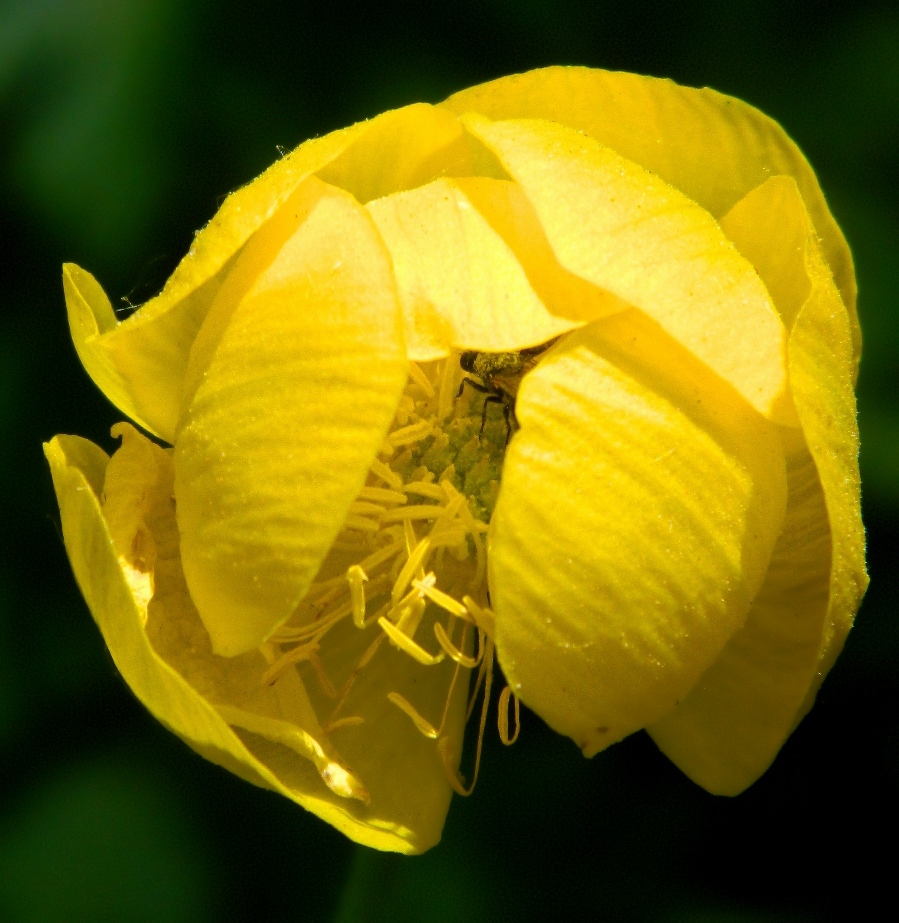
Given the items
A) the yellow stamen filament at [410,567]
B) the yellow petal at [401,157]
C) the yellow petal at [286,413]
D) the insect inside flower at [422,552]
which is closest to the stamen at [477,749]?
the insect inside flower at [422,552]

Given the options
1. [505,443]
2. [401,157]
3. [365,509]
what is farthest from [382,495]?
[401,157]

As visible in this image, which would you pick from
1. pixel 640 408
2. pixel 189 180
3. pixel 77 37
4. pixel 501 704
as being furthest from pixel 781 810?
pixel 77 37

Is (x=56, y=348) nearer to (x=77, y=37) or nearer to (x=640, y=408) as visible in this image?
(x=77, y=37)

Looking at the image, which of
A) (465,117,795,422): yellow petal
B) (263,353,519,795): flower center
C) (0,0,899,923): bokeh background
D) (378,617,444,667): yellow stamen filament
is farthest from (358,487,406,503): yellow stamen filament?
(0,0,899,923): bokeh background

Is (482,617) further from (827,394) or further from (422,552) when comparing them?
(827,394)

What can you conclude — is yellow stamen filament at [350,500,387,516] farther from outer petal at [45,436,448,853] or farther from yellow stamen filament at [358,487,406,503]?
outer petal at [45,436,448,853]

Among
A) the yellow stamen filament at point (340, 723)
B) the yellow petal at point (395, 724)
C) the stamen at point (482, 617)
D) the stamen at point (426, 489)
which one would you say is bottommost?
the yellow petal at point (395, 724)

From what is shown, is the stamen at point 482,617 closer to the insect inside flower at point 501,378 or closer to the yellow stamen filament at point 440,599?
the yellow stamen filament at point 440,599

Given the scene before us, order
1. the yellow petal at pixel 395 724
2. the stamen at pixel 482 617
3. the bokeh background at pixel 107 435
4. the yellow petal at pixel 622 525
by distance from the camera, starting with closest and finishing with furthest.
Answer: the yellow petal at pixel 622 525
the stamen at pixel 482 617
the yellow petal at pixel 395 724
the bokeh background at pixel 107 435

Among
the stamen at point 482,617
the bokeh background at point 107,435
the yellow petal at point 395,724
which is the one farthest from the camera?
the bokeh background at point 107,435
